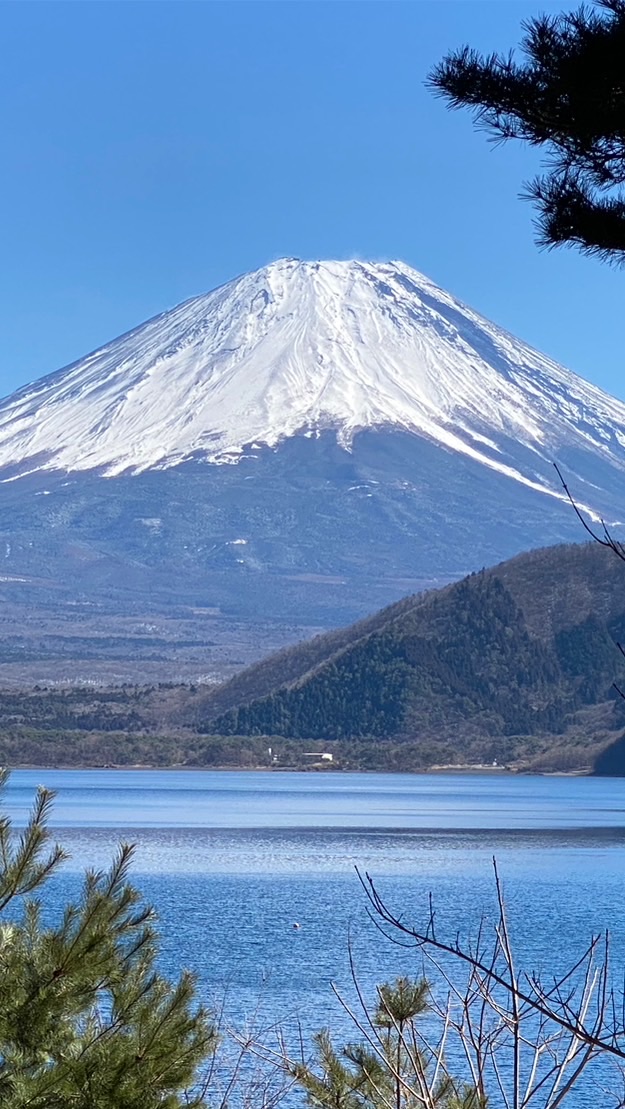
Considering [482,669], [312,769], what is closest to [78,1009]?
[312,769]

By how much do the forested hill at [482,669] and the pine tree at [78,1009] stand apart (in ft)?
320

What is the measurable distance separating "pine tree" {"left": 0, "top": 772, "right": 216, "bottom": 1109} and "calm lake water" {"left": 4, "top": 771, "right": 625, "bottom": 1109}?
1.69 meters

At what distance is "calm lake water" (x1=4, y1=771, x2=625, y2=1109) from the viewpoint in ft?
86.4

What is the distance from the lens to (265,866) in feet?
148

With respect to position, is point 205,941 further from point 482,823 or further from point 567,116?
point 482,823

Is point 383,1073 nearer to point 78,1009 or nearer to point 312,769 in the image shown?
point 78,1009

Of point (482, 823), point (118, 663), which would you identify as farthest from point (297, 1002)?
point (118, 663)

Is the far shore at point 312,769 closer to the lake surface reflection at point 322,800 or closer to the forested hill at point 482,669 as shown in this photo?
the lake surface reflection at point 322,800

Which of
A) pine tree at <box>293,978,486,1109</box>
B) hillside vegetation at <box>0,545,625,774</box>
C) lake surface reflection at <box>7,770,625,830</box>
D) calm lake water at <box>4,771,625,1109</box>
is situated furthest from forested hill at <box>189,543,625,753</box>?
pine tree at <box>293,978,486,1109</box>

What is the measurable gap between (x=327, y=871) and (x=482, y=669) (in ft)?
217

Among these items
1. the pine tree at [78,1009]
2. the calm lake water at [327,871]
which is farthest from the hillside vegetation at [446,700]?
the pine tree at [78,1009]

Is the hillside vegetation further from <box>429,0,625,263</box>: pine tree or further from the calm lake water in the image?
<box>429,0,625,263</box>: pine tree

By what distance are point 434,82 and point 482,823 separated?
59.3 m

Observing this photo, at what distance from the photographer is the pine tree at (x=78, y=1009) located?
628 centimetres
